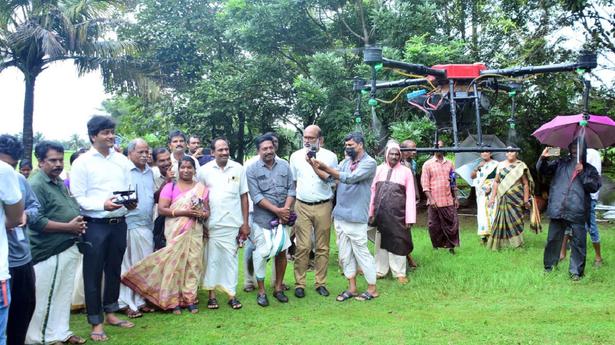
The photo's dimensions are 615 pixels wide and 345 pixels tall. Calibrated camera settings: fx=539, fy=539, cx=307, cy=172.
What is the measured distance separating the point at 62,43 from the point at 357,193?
9136 millimetres

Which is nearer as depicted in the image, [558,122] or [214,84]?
[558,122]

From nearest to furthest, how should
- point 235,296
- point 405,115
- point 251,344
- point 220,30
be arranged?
point 251,344, point 235,296, point 405,115, point 220,30

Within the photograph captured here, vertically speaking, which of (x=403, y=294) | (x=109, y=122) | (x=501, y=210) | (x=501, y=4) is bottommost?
(x=403, y=294)

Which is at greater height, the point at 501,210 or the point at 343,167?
the point at 343,167

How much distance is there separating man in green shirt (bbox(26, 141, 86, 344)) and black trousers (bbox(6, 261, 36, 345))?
23.3 inches

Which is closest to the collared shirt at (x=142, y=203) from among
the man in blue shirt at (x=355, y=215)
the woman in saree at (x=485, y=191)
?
the man in blue shirt at (x=355, y=215)

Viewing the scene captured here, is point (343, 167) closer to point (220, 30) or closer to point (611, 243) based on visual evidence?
point (611, 243)

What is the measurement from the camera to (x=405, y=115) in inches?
398

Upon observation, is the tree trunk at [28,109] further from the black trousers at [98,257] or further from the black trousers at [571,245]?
the black trousers at [571,245]

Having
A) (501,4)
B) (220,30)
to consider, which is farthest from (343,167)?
(220,30)

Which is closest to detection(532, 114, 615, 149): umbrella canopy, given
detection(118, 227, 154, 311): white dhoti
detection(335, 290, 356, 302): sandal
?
detection(335, 290, 356, 302): sandal

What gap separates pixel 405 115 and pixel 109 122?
6.78m

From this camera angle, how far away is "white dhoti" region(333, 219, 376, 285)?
553cm

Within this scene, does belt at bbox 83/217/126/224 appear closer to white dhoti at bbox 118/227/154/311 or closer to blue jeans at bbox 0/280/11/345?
→ white dhoti at bbox 118/227/154/311
